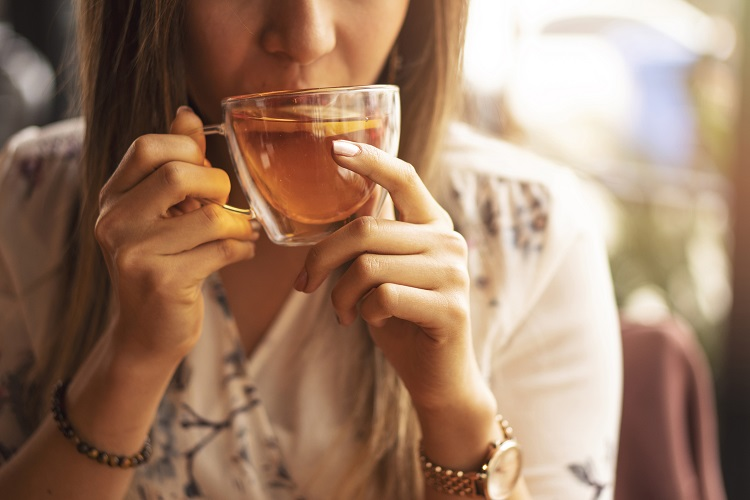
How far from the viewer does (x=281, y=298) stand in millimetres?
1267

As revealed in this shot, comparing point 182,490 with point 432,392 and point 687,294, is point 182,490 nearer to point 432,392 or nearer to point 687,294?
point 432,392

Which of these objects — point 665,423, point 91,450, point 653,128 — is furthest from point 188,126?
point 653,128

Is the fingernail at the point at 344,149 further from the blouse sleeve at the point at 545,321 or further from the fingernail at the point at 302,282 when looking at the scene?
the blouse sleeve at the point at 545,321

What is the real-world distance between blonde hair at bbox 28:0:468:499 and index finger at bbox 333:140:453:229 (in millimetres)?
354

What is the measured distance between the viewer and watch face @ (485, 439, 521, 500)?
0.99 metres

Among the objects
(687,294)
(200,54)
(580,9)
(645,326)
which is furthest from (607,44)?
(200,54)

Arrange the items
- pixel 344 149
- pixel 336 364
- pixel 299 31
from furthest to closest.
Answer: pixel 336 364
pixel 299 31
pixel 344 149

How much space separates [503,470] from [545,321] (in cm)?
31

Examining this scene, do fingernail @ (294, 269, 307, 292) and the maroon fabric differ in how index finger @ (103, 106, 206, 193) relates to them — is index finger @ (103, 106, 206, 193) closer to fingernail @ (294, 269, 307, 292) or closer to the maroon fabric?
fingernail @ (294, 269, 307, 292)

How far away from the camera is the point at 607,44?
321 cm

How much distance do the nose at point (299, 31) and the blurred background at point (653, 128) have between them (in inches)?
64.8

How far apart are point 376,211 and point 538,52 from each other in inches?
112

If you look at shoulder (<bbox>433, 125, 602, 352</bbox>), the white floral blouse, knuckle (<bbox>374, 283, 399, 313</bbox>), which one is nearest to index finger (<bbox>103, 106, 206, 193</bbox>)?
knuckle (<bbox>374, 283, 399, 313</bbox>)

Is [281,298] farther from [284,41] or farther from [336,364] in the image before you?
[284,41]
